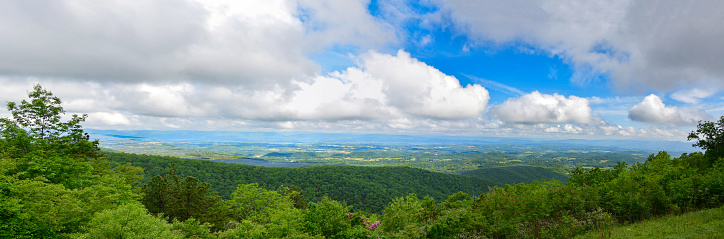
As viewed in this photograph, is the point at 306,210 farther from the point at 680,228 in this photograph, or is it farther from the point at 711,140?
the point at 711,140

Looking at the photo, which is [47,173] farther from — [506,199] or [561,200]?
[561,200]

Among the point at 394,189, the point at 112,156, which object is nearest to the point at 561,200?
the point at 394,189

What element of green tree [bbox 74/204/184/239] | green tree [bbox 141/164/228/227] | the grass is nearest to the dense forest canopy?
green tree [bbox 74/204/184/239]

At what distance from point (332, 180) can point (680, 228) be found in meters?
147

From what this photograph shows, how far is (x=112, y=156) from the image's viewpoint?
14625 cm

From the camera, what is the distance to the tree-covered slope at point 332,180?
136 metres

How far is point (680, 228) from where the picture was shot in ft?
49.2

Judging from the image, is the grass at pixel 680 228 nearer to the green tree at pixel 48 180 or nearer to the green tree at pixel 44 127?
the green tree at pixel 48 180

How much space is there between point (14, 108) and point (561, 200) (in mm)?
56824

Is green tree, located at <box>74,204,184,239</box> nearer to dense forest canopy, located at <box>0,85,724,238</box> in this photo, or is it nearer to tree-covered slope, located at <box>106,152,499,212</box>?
dense forest canopy, located at <box>0,85,724,238</box>

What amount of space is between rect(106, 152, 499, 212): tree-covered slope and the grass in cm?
10834

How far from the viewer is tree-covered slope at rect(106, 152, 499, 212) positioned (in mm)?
135625

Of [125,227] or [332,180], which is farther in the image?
[332,180]

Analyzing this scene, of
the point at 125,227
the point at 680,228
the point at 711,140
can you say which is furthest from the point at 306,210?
the point at 711,140
